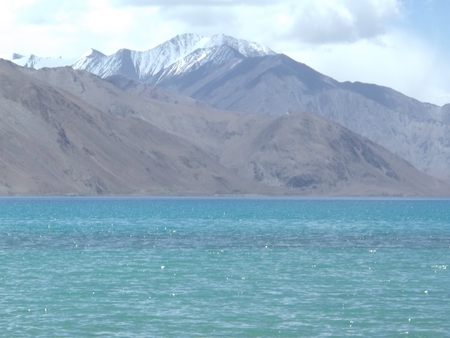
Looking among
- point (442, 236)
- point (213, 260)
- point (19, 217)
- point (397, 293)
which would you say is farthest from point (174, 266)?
point (19, 217)

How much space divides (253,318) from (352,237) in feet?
145

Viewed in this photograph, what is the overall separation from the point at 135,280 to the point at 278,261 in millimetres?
11960

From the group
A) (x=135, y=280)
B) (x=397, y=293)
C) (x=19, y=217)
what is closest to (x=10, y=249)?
(x=135, y=280)

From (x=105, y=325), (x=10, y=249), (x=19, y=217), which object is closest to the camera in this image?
(x=105, y=325)

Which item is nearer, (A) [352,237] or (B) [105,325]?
(B) [105,325]

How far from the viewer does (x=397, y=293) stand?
4100cm

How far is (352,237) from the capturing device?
77688mm

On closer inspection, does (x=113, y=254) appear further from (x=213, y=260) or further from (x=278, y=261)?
(x=278, y=261)

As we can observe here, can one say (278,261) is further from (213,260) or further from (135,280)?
(135,280)

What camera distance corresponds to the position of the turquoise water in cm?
3328

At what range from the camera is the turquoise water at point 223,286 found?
3328 cm

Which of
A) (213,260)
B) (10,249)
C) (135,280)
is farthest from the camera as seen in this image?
(10,249)

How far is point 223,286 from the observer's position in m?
43.3

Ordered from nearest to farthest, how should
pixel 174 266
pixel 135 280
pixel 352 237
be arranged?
pixel 135 280 → pixel 174 266 → pixel 352 237
